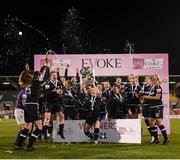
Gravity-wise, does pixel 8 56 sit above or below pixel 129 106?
above

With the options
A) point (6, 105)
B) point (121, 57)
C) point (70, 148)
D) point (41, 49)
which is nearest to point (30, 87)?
point (70, 148)

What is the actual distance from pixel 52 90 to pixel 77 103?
2.18 metres

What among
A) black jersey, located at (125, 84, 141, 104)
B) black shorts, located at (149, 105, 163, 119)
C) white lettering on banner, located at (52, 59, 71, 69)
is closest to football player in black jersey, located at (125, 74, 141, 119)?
black jersey, located at (125, 84, 141, 104)

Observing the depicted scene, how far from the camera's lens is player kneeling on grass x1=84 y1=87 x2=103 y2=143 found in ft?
53.7

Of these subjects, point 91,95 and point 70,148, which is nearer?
point 70,148

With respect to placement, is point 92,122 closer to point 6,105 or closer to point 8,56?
point 6,105

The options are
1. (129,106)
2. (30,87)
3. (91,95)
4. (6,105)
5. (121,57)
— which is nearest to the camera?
(30,87)

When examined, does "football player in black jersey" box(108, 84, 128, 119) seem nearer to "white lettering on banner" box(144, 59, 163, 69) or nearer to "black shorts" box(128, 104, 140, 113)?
"black shorts" box(128, 104, 140, 113)

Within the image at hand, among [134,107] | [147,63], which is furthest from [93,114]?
[147,63]

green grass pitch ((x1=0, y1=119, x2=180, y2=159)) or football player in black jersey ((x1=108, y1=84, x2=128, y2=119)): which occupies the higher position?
football player in black jersey ((x1=108, y1=84, x2=128, y2=119))

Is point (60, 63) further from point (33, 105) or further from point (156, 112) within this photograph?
point (33, 105)

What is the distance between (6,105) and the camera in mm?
49719

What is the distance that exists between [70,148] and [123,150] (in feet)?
5.40

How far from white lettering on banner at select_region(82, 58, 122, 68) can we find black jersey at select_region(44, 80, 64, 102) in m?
3.74
